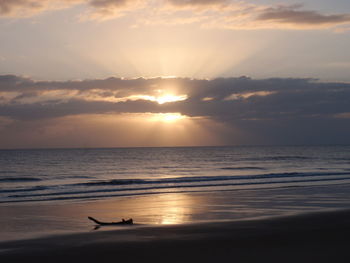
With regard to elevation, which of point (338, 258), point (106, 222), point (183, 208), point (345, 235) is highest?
point (183, 208)

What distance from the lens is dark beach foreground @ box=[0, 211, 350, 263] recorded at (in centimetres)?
1011

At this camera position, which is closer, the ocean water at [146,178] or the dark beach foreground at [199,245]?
the dark beach foreground at [199,245]

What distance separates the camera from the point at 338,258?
386 inches

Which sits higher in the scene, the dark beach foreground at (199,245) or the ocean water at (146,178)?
the ocean water at (146,178)

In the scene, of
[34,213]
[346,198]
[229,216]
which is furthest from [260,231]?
[346,198]

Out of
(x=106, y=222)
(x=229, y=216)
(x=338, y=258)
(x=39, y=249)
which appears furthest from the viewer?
(x=229, y=216)

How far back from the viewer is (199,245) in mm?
11273

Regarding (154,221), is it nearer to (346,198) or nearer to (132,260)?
(132,260)

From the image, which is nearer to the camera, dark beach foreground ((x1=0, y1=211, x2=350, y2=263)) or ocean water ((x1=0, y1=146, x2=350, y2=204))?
dark beach foreground ((x1=0, y1=211, x2=350, y2=263))

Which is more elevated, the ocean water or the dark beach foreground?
the ocean water

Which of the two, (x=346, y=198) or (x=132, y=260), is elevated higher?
(x=346, y=198)

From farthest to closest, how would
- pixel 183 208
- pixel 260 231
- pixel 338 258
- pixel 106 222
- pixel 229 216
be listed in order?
pixel 183 208, pixel 229 216, pixel 106 222, pixel 260 231, pixel 338 258

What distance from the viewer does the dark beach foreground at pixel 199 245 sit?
10109 millimetres

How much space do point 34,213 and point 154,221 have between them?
524cm
